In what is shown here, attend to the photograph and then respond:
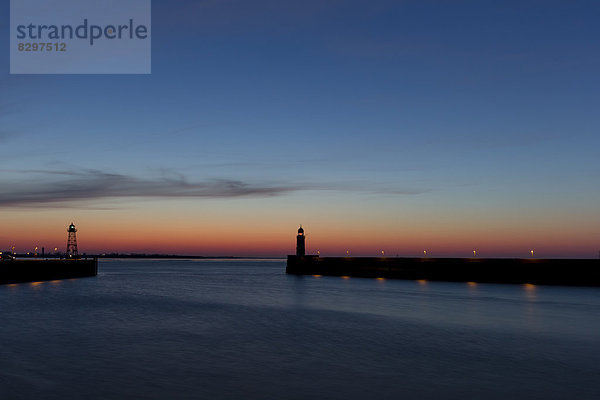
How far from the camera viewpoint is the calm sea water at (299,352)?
16.8 metres

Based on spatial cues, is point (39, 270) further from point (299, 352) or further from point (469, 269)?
point (299, 352)

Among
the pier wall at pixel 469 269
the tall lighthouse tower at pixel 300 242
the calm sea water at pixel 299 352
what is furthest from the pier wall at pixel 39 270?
the pier wall at pixel 469 269

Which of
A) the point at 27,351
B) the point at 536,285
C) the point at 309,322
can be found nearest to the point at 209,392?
the point at 27,351

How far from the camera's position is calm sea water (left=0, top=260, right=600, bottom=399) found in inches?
663

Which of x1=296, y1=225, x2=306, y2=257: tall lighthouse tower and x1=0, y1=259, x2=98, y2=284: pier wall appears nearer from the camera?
x1=0, y1=259, x2=98, y2=284: pier wall

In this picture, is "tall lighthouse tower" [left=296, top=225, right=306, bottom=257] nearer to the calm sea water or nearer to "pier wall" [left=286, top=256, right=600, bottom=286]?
"pier wall" [left=286, top=256, right=600, bottom=286]

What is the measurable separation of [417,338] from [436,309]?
15339 millimetres

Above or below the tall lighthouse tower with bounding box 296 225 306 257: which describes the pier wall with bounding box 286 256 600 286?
below

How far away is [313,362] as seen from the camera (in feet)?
69.4

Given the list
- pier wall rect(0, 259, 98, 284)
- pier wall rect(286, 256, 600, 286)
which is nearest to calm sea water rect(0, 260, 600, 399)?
pier wall rect(286, 256, 600, 286)

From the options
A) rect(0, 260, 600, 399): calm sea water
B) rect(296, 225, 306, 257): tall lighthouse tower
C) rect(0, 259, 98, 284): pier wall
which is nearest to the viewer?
rect(0, 260, 600, 399): calm sea water

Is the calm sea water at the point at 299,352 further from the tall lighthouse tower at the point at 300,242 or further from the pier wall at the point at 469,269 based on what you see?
the tall lighthouse tower at the point at 300,242

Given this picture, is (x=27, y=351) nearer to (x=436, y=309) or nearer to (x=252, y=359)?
(x=252, y=359)

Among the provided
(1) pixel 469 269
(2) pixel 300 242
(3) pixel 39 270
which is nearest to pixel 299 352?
(1) pixel 469 269
